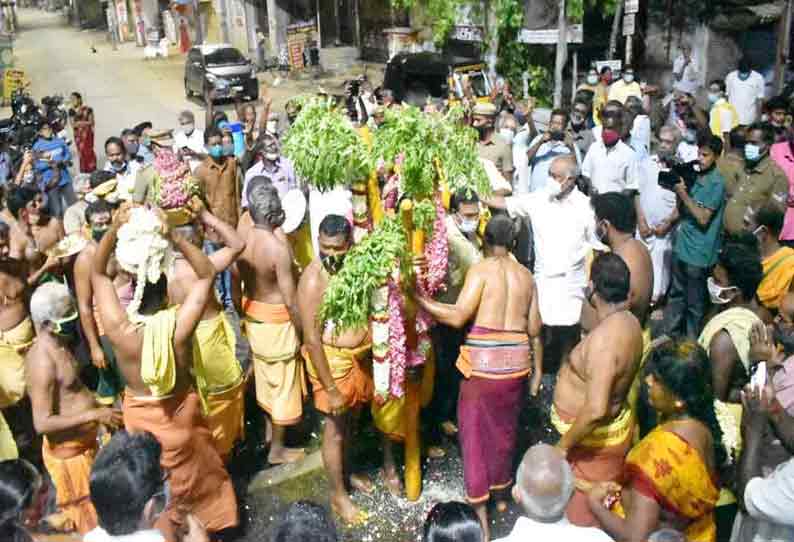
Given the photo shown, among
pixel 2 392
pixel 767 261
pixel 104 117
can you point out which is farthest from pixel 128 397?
pixel 104 117

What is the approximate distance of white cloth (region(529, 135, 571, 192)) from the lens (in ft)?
26.8

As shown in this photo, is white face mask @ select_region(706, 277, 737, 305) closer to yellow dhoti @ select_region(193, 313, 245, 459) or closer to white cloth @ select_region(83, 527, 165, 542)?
yellow dhoti @ select_region(193, 313, 245, 459)

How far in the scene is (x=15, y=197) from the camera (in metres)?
6.64

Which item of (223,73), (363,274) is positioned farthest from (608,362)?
(223,73)

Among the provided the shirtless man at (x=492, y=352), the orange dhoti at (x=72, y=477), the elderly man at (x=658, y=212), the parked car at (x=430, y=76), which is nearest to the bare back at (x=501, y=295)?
the shirtless man at (x=492, y=352)

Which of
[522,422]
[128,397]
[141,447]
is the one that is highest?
[141,447]

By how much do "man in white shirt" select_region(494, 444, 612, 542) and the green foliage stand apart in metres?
1.62

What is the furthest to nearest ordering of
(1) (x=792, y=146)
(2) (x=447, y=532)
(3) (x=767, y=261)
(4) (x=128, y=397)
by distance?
(1) (x=792, y=146) → (3) (x=767, y=261) → (4) (x=128, y=397) → (2) (x=447, y=532)

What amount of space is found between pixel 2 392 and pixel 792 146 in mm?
7870

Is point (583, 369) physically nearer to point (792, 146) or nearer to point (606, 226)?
point (606, 226)

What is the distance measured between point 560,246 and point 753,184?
2406 millimetres

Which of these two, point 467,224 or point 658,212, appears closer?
point 467,224

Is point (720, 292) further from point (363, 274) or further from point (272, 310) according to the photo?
point (272, 310)

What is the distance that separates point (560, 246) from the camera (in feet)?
20.5
